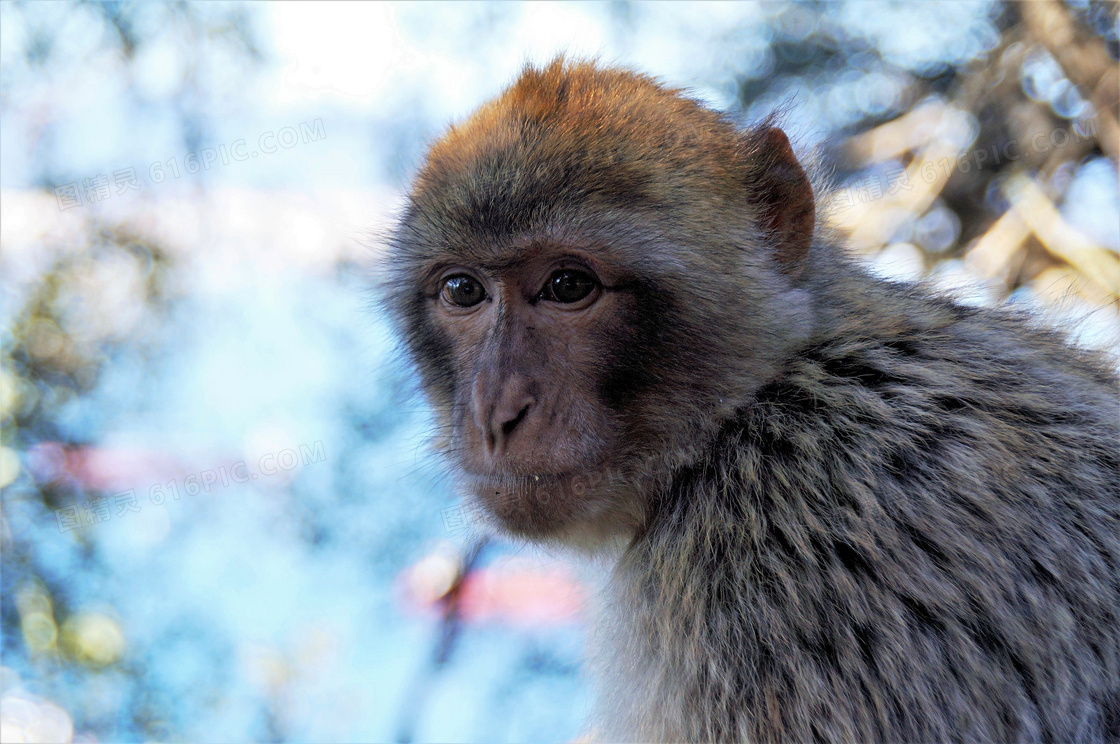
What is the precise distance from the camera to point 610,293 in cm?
170

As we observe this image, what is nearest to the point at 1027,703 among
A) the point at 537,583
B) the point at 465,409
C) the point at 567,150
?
the point at 465,409

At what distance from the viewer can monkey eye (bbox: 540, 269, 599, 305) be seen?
171 cm

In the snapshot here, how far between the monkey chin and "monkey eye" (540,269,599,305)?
0.38m

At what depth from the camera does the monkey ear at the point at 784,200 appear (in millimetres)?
1782

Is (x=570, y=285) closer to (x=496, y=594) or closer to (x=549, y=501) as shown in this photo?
(x=549, y=501)

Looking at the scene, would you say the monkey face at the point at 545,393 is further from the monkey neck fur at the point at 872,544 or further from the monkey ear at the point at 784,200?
the monkey ear at the point at 784,200

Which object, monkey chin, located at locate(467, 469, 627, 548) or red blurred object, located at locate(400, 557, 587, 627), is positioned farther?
red blurred object, located at locate(400, 557, 587, 627)

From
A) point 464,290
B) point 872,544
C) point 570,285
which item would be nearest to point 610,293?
point 570,285

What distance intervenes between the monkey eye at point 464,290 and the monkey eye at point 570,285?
25 centimetres

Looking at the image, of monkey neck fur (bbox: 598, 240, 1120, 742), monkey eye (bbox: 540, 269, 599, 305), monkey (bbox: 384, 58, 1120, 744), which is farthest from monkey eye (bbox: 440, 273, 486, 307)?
monkey neck fur (bbox: 598, 240, 1120, 742)

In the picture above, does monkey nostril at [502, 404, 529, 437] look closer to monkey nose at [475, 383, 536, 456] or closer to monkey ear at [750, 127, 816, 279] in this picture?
monkey nose at [475, 383, 536, 456]

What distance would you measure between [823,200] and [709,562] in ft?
3.50

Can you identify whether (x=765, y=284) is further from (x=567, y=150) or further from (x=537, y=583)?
(x=537, y=583)

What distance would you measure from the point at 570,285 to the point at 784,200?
1.73 feet
